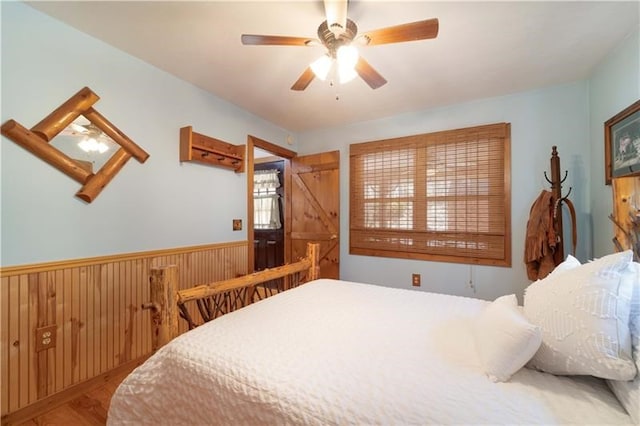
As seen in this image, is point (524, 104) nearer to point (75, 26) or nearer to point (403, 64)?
point (403, 64)

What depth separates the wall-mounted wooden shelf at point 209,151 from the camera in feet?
8.03

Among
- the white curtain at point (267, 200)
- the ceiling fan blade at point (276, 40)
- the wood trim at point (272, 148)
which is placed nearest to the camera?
the ceiling fan blade at point (276, 40)

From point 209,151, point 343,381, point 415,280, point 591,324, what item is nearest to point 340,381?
point 343,381

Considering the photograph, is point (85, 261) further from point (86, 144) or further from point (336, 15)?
point (336, 15)

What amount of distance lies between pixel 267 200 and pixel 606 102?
431cm

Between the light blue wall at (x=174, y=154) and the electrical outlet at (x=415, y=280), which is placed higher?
the light blue wall at (x=174, y=154)

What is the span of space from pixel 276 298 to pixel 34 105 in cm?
194

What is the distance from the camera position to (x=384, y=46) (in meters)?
1.95


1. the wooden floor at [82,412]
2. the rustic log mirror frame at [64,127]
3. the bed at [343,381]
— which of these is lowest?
the wooden floor at [82,412]

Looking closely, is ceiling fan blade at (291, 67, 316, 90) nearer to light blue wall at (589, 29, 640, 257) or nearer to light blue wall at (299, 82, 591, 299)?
light blue wall at (299, 82, 591, 299)

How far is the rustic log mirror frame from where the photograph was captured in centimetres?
162

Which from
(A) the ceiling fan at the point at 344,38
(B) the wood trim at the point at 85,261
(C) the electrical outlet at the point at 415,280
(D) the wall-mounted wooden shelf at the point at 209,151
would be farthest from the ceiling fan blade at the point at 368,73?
(C) the electrical outlet at the point at 415,280

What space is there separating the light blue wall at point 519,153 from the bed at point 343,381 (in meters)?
1.61

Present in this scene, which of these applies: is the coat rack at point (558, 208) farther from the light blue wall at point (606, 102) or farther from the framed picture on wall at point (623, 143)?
the framed picture on wall at point (623, 143)
